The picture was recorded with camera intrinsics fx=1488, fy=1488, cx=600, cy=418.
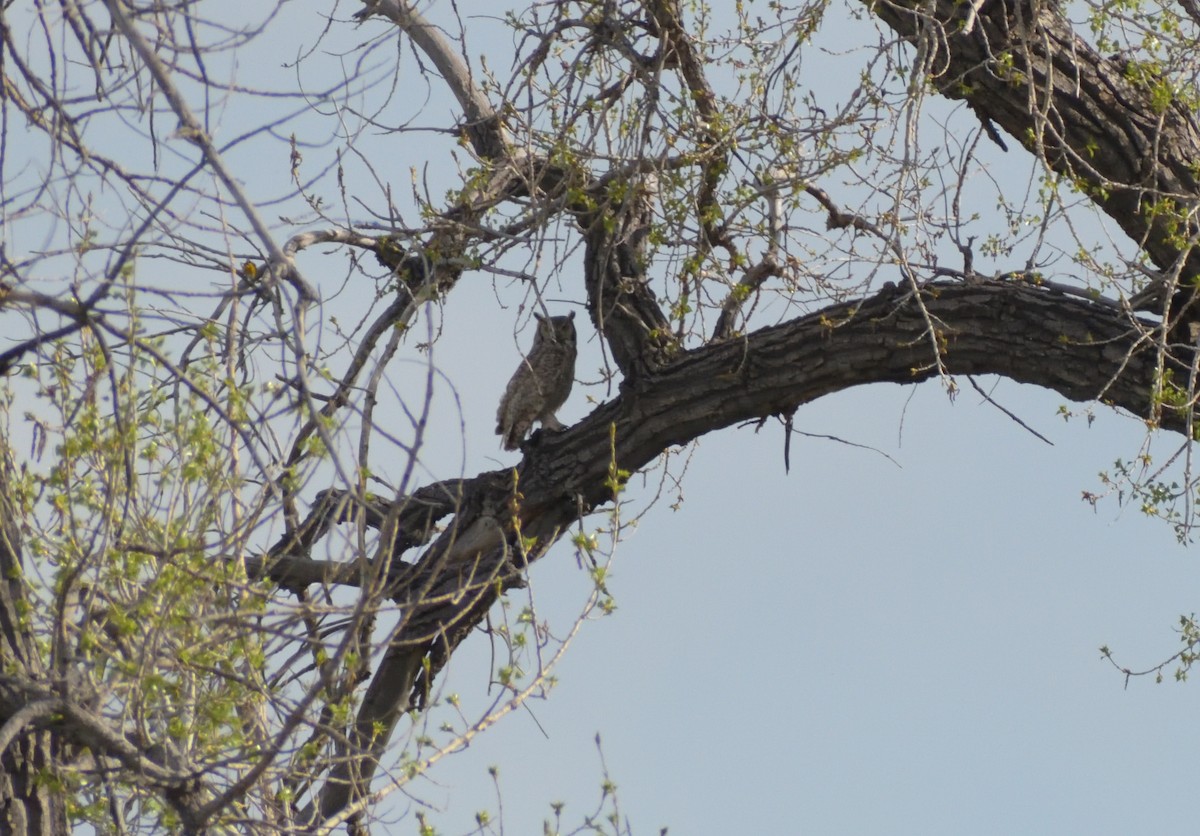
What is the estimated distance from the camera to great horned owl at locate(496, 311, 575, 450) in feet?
20.6

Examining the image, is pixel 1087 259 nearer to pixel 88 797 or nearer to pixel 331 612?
pixel 331 612

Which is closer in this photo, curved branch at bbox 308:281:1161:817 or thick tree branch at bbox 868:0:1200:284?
curved branch at bbox 308:281:1161:817

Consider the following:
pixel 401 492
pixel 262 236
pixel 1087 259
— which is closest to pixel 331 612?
pixel 401 492

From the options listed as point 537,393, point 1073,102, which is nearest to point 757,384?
point 1073,102

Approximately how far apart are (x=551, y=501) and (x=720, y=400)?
68 centimetres

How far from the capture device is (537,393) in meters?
6.24

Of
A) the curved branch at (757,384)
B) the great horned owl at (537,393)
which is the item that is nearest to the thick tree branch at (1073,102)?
the curved branch at (757,384)

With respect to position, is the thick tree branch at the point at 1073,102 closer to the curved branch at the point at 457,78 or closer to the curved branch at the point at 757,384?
the curved branch at the point at 757,384

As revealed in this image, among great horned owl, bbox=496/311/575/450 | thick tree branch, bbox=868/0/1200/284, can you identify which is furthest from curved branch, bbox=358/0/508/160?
thick tree branch, bbox=868/0/1200/284

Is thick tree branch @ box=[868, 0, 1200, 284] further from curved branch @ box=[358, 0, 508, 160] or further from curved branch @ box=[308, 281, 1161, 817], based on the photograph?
curved branch @ box=[358, 0, 508, 160]

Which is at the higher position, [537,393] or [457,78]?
[457,78]

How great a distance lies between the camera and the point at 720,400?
4848 millimetres

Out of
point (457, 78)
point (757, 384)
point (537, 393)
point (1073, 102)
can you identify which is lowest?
point (757, 384)

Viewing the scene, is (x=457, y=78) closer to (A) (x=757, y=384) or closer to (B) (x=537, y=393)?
(B) (x=537, y=393)
